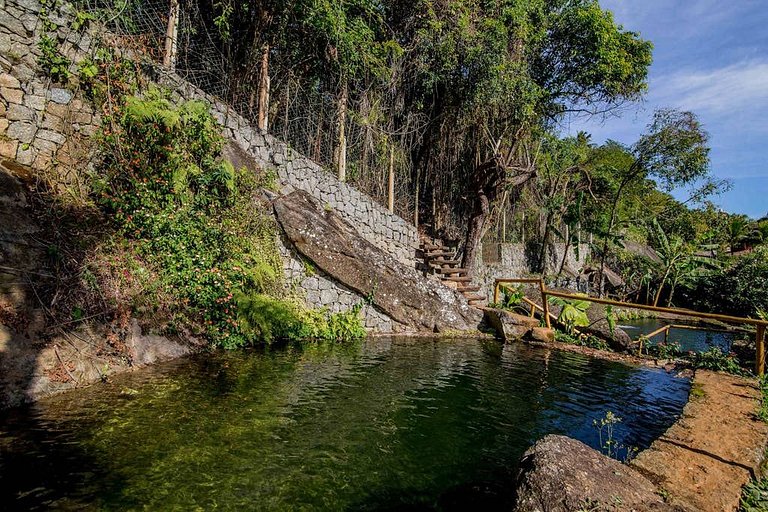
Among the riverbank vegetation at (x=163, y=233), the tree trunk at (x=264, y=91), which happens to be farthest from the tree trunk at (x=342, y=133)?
the riverbank vegetation at (x=163, y=233)

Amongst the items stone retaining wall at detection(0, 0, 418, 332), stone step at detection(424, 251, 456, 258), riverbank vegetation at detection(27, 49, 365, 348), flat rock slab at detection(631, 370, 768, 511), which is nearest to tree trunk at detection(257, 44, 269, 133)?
stone retaining wall at detection(0, 0, 418, 332)

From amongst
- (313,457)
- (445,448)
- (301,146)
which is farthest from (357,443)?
(301,146)

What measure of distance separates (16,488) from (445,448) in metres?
3.69

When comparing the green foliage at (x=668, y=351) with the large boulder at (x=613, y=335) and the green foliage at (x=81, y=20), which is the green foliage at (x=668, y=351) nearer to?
the large boulder at (x=613, y=335)

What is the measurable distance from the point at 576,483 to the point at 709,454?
2143 mm

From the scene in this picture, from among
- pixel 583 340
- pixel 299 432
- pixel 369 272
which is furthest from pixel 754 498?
pixel 583 340

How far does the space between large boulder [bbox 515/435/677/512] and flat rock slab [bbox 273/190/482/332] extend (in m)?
7.27

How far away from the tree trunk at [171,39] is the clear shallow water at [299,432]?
6.72 meters

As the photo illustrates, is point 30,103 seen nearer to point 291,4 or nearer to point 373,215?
point 291,4

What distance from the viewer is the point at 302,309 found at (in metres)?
9.34

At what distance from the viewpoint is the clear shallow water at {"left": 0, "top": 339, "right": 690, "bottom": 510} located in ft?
10.6

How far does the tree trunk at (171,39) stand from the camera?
9.05 metres

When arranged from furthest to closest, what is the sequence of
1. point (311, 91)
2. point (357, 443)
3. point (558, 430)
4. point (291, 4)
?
point (311, 91) < point (291, 4) < point (558, 430) < point (357, 443)

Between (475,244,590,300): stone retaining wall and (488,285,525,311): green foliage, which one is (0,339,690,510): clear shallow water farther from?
(475,244,590,300): stone retaining wall
